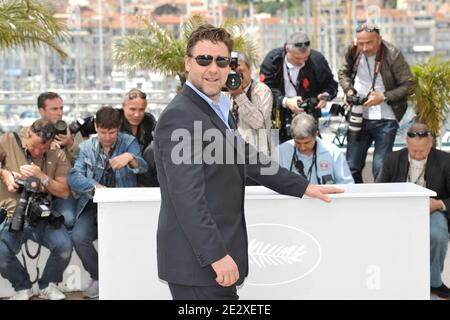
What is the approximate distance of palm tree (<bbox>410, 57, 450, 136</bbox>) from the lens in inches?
295

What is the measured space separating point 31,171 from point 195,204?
2957mm

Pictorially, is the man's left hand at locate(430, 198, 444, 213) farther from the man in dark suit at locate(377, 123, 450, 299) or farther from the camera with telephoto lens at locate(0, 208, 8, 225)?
the camera with telephoto lens at locate(0, 208, 8, 225)

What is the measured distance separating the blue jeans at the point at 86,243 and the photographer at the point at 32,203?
0.28ft

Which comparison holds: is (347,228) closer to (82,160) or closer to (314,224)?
(314,224)

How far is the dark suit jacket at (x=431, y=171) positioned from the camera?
6281mm

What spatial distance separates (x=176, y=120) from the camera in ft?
11.4

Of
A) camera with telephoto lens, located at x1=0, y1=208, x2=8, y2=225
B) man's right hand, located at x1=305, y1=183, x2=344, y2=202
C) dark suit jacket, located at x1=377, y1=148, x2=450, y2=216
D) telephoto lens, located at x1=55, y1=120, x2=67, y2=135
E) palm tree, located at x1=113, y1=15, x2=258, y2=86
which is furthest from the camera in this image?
palm tree, located at x1=113, y1=15, x2=258, y2=86

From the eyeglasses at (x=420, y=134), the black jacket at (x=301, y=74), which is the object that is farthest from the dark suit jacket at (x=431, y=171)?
the black jacket at (x=301, y=74)

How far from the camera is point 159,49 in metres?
7.76

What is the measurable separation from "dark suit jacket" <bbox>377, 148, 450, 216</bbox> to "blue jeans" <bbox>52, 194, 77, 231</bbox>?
2.10 metres

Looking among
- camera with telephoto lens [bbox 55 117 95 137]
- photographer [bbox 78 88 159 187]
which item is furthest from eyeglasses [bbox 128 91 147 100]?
camera with telephoto lens [bbox 55 117 95 137]

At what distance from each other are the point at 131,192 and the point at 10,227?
1.46m

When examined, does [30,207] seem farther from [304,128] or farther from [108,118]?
[304,128]
